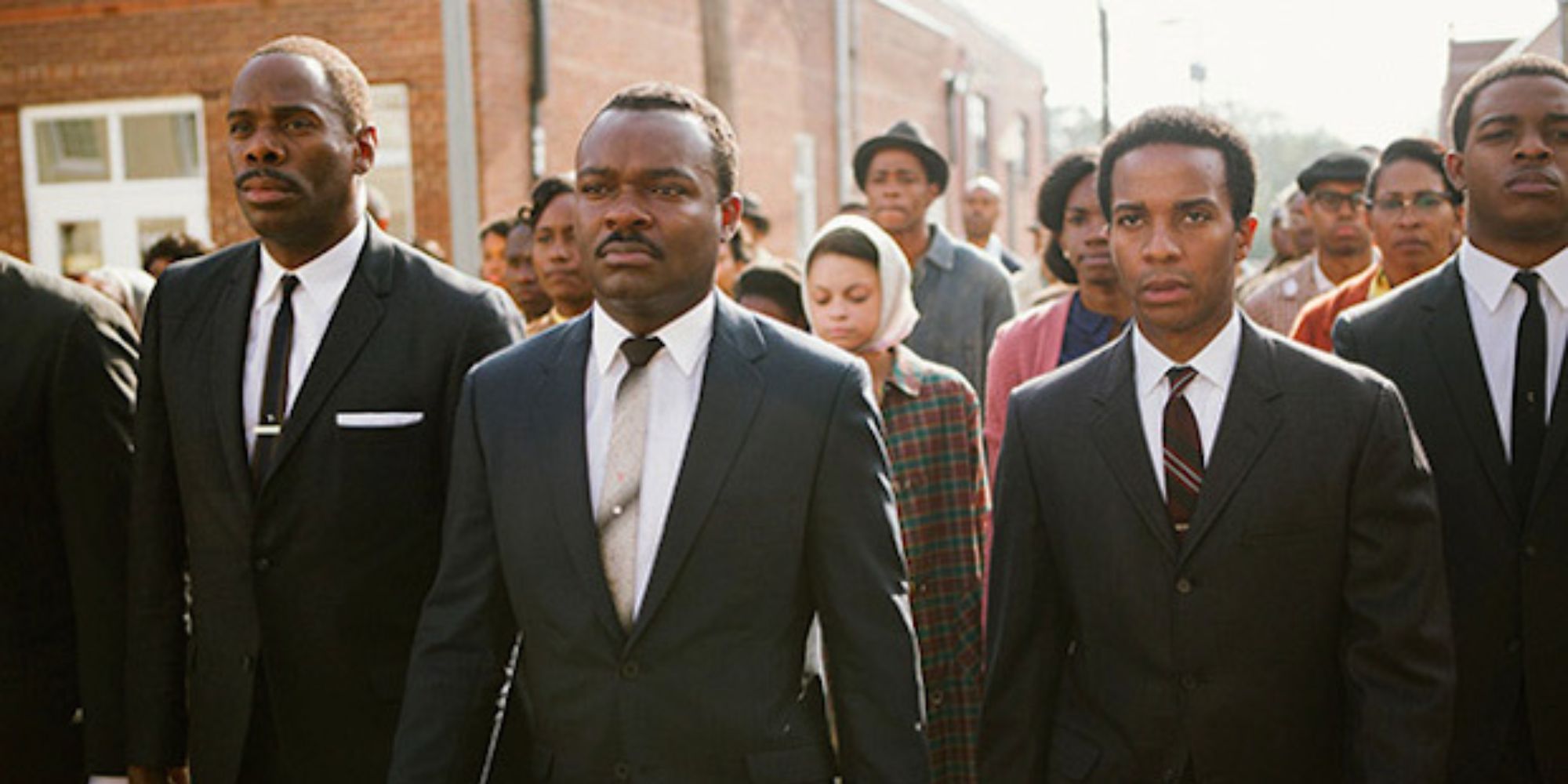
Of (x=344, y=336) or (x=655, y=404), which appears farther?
(x=344, y=336)

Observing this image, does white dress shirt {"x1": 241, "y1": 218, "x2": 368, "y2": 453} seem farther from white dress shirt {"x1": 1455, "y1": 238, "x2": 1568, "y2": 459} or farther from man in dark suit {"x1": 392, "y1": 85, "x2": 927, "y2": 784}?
white dress shirt {"x1": 1455, "y1": 238, "x2": 1568, "y2": 459}

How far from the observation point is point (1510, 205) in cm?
349

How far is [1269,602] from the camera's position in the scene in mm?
3002

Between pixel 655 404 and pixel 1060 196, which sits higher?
pixel 1060 196

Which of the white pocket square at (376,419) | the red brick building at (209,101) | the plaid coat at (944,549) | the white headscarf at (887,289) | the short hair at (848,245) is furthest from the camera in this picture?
the red brick building at (209,101)

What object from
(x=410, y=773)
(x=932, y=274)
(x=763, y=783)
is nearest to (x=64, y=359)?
(x=410, y=773)

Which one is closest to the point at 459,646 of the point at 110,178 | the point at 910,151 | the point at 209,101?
the point at 910,151

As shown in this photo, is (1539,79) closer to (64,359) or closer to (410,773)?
(410,773)

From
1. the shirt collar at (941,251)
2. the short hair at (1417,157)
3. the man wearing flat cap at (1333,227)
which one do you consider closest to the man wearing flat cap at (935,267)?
the shirt collar at (941,251)

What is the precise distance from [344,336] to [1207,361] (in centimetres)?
188

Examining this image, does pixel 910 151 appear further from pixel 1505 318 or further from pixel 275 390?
→ pixel 275 390

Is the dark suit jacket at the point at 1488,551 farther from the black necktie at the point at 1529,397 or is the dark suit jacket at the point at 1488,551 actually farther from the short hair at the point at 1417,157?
the short hair at the point at 1417,157

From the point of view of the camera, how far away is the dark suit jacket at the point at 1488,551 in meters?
3.28

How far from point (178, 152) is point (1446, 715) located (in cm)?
1408
